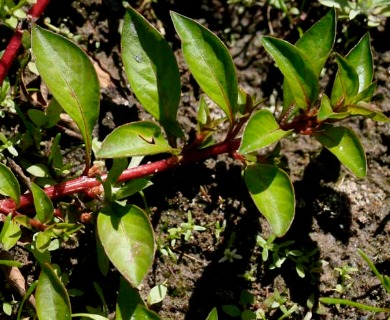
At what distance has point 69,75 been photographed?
7.71 feet

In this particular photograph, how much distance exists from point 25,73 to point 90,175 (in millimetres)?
625

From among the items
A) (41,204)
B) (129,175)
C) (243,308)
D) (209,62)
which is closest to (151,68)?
(209,62)

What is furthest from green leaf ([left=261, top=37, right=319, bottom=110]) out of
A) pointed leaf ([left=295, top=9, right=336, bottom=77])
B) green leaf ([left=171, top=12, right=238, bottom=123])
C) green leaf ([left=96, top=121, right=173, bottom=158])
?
green leaf ([left=96, top=121, right=173, bottom=158])

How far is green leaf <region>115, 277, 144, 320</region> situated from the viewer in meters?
2.34

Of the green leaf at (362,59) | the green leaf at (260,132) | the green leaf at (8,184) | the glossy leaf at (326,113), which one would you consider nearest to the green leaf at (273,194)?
the green leaf at (260,132)

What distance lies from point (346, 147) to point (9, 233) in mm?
1226

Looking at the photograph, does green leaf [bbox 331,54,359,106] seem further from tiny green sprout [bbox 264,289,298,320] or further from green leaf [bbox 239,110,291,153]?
tiny green sprout [bbox 264,289,298,320]

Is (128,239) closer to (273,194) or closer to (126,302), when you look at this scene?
(126,302)

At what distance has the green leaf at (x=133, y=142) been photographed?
7.27ft

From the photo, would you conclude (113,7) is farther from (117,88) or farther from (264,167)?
(264,167)

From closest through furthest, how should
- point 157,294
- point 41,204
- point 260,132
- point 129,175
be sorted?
1. point 260,132
2. point 41,204
3. point 129,175
4. point 157,294

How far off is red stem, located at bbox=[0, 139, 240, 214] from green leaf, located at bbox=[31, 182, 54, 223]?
0.36 feet

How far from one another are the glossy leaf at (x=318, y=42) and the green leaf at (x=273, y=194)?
395 millimetres

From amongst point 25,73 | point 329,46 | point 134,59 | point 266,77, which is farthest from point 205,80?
point 25,73
